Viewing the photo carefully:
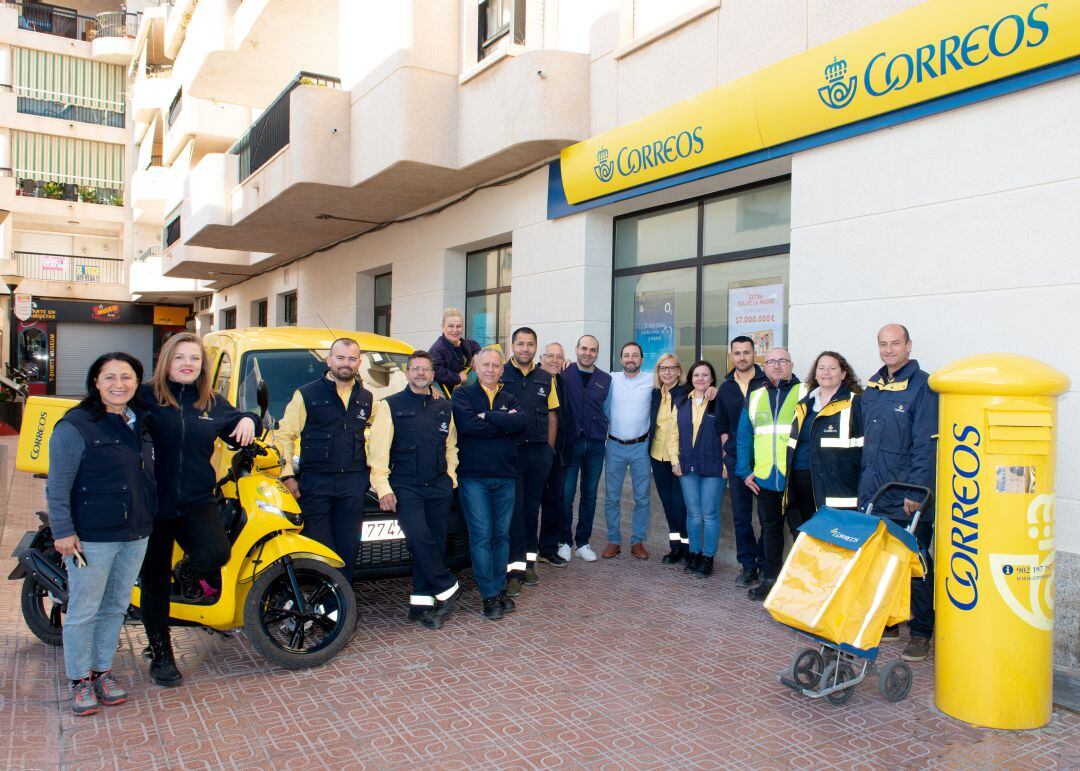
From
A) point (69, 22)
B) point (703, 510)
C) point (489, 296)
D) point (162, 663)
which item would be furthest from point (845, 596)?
point (69, 22)

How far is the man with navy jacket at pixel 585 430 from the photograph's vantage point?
23.1 ft

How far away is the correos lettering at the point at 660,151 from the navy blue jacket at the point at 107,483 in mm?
5412

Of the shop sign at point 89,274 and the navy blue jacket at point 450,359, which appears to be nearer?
the navy blue jacket at point 450,359

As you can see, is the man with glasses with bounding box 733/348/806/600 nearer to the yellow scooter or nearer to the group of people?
the group of people

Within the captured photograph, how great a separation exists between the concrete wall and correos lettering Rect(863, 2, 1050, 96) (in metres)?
0.32

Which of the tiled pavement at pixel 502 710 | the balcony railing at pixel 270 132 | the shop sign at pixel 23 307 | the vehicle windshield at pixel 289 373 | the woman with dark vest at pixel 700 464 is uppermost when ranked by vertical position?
the balcony railing at pixel 270 132

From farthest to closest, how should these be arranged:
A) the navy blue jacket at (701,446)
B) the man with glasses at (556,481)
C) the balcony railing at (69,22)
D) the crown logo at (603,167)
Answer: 1. the balcony railing at (69,22)
2. the crown logo at (603,167)
3. the man with glasses at (556,481)
4. the navy blue jacket at (701,446)

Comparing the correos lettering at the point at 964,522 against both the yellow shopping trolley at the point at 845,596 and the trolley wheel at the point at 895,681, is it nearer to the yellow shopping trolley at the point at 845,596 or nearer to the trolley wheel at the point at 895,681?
the yellow shopping trolley at the point at 845,596

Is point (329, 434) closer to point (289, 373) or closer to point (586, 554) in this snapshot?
point (289, 373)

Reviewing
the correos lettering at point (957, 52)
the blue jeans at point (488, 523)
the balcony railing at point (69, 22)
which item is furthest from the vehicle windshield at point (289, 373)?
the balcony railing at point (69, 22)

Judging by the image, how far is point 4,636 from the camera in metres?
5.07

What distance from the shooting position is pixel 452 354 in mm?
7332

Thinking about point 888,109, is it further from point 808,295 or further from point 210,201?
point 210,201

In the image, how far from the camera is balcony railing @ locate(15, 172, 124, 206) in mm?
33344
